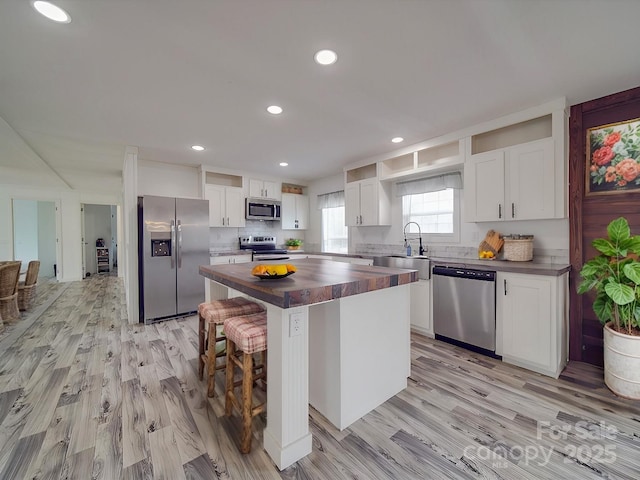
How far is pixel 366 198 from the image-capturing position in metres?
4.30

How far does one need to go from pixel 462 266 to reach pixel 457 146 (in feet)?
5.32

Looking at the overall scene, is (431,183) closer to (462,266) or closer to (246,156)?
(462,266)

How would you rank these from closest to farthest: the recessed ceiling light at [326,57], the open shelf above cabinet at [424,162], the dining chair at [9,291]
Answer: the recessed ceiling light at [326,57], the open shelf above cabinet at [424,162], the dining chair at [9,291]

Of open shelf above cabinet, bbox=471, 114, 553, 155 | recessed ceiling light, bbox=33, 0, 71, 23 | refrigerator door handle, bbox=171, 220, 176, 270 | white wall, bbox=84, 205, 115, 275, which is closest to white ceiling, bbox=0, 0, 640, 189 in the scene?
recessed ceiling light, bbox=33, 0, 71, 23

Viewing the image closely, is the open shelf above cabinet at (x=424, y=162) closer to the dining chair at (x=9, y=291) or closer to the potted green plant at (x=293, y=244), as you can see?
the potted green plant at (x=293, y=244)

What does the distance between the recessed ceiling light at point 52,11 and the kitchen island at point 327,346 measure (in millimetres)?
1672

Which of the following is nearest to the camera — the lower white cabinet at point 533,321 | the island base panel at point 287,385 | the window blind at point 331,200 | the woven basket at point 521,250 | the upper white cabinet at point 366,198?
the island base panel at point 287,385

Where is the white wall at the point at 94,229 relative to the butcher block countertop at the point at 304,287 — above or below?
above

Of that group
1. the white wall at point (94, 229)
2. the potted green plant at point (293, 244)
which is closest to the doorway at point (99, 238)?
the white wall at point (94, 229)

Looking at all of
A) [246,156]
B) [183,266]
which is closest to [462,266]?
[246,156]

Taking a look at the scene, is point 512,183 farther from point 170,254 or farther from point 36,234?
point 36,234

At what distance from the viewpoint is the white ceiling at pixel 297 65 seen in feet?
4.80

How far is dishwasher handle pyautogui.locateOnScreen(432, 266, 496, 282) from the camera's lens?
2.60 m

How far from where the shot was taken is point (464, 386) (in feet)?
7.05
